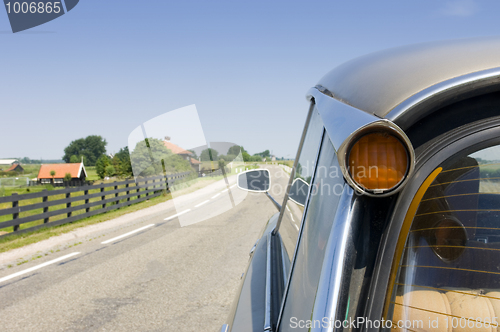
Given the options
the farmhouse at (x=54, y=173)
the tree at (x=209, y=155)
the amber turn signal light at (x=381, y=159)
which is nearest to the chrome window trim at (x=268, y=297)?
→ the amber turn signal light at (x=381, y=159)

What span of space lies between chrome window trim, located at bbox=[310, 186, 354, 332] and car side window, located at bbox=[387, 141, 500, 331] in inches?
6.2

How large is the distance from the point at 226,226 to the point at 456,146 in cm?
943

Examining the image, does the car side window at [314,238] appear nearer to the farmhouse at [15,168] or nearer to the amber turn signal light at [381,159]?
the amber turn signal light at [381,159]

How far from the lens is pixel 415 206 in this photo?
0.84 m

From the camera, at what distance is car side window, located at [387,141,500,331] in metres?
0.84

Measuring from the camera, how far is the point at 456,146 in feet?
2.64

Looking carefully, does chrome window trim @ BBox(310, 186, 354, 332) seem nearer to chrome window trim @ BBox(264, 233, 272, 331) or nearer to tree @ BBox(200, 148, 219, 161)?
chrome window trim @ BBox(264, 233, 272, 331)

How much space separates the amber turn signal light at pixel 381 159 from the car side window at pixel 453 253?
0.12 m

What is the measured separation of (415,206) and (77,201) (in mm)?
15132

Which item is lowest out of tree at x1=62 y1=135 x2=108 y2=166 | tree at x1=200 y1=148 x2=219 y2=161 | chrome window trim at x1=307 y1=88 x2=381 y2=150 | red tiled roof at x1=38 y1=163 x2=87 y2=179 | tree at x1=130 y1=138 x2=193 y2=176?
chrome window trim at x1=307 y1=88 x2=381 y2=150

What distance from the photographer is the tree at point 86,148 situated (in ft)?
454

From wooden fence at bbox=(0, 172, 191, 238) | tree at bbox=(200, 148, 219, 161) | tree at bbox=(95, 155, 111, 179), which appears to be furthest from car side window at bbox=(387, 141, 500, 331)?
tree at bbox=(95, 155, 111, 179)

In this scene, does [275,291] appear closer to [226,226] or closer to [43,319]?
[43,319]

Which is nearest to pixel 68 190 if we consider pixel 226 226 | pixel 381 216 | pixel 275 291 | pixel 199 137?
pixel 226 226
